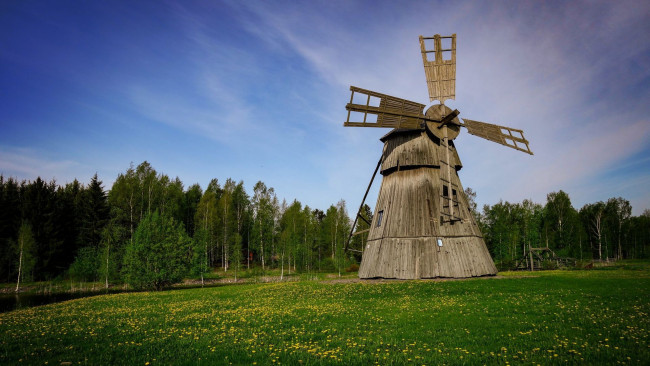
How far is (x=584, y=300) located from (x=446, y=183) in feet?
55.3

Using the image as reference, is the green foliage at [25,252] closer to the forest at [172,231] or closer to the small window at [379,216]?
the forest at [172,231]

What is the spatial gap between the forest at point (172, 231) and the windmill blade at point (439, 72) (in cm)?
3114

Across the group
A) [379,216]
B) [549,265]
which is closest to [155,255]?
[379,216]

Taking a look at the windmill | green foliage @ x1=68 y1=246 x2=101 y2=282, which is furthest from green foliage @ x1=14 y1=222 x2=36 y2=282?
the windmill

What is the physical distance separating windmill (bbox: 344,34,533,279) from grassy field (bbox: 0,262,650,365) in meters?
11.2

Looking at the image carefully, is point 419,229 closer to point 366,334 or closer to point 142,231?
point 366,334

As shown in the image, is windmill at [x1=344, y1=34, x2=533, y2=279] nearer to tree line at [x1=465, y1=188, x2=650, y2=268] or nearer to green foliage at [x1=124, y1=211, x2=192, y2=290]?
green foliage at [x1=124, y1=211, x2=192, y2=290]

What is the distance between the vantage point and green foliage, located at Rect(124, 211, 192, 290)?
123 ft

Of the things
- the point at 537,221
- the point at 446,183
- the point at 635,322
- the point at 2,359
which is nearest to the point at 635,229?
the point at 537,221

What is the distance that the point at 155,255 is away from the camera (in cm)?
3769

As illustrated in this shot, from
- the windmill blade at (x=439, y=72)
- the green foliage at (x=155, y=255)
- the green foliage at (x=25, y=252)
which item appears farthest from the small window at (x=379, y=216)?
the green foliage at (x=25, y=252)

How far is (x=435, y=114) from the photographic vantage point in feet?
104

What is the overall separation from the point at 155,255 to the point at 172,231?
3237 millimetres

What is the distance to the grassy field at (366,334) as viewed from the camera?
7.90m
